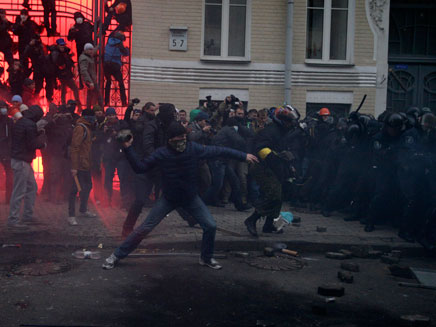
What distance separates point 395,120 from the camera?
9688 millimetres

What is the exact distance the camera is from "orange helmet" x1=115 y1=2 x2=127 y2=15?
49.5 ft

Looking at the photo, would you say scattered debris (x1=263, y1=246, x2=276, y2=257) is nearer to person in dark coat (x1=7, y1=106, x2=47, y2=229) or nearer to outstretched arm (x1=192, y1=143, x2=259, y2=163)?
outstretched arm (x1=192, y1=143, x2=259, y2=163)

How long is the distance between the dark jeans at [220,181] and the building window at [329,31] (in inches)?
234

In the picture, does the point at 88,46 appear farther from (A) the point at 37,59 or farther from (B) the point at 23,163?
(B) the point at 23,163

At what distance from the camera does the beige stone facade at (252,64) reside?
15.9 m

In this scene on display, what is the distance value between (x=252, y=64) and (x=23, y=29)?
232 inches

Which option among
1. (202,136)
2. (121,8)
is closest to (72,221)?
(202,136)

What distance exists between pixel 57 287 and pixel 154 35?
34.9ft

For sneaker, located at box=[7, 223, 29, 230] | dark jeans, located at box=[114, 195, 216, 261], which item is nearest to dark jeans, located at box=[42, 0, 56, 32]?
sneaker, located at box=[7, 223, 29, 230]

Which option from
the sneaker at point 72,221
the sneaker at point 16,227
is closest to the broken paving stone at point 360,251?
the sneaker at point 72,221

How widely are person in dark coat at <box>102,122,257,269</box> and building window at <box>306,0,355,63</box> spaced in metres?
9.81

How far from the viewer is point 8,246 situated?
328 inches

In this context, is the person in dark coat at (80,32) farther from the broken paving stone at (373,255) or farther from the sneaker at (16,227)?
the broken paving stone at (373,255)

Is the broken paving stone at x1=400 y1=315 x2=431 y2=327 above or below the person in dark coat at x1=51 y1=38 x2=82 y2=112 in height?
below
